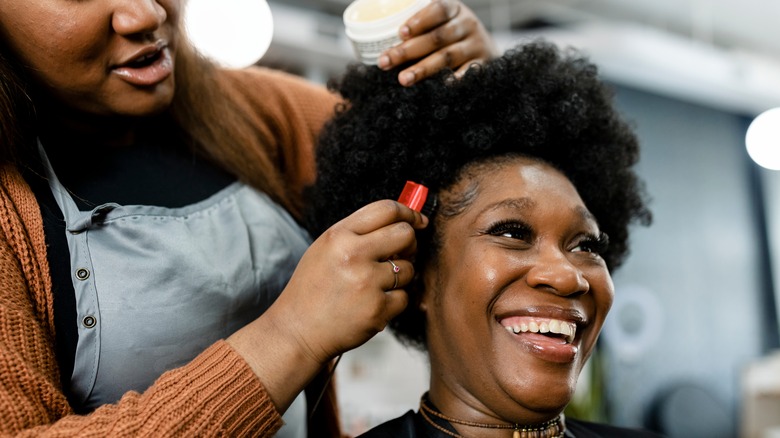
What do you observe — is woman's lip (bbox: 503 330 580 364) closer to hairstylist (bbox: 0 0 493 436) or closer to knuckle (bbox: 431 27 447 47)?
hairstylist (bbox: 0 0 493 436)

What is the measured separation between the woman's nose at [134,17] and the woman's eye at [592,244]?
0.84 metres

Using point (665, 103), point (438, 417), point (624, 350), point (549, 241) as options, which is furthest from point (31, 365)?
point (665, 103)

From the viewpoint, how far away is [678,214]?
20.0ft

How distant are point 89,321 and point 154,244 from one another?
0.58ft

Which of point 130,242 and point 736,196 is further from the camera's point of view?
point 736,196

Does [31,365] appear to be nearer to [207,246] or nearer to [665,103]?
[207,246]

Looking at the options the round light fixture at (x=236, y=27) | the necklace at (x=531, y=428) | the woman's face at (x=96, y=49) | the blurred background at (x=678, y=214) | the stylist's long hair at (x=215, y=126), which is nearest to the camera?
the woman's face at (x=96, y=49)

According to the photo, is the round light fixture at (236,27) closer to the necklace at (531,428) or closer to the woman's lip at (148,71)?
the woman's lip at (148,71)

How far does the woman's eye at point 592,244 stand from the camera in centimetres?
137

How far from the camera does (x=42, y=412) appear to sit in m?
1.02

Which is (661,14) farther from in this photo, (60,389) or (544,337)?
(60,389)

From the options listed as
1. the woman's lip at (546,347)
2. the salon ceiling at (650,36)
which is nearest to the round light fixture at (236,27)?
the salon ceiling at (650,36)

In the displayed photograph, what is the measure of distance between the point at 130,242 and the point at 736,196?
655 cm

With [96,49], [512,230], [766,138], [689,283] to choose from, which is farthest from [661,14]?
[96,49]
